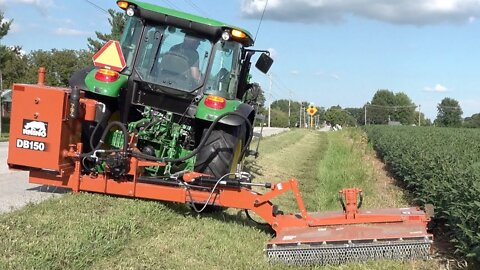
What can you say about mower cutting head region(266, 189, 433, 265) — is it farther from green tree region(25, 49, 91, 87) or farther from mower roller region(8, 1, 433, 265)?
green tree region(25, 49, 91, 87)

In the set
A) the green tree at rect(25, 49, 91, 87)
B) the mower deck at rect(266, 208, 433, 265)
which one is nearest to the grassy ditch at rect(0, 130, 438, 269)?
the mower deck at rect(266, 208, 433, 265)

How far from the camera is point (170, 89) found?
22.1 feet

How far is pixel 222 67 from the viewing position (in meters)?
7.01

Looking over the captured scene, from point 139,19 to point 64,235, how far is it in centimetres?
327

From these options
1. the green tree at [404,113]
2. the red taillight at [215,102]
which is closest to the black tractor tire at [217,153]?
the red taillight at [215,102]

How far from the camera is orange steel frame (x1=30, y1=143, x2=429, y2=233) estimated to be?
17.9 ft

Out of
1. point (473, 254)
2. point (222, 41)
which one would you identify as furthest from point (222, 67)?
point (473, 254)

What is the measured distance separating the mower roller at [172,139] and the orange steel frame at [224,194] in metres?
0.01

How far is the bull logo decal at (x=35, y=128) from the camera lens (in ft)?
19.6

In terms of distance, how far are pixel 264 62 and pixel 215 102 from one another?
67.5 inches

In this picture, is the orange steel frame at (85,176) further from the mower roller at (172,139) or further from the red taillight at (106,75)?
the red taillight at (106,75)

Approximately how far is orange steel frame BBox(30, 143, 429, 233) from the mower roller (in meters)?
0.01

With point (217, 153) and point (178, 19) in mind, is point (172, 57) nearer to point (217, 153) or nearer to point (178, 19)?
point (178, 19)

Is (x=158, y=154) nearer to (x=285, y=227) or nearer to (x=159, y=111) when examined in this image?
(x=159, y=111)
